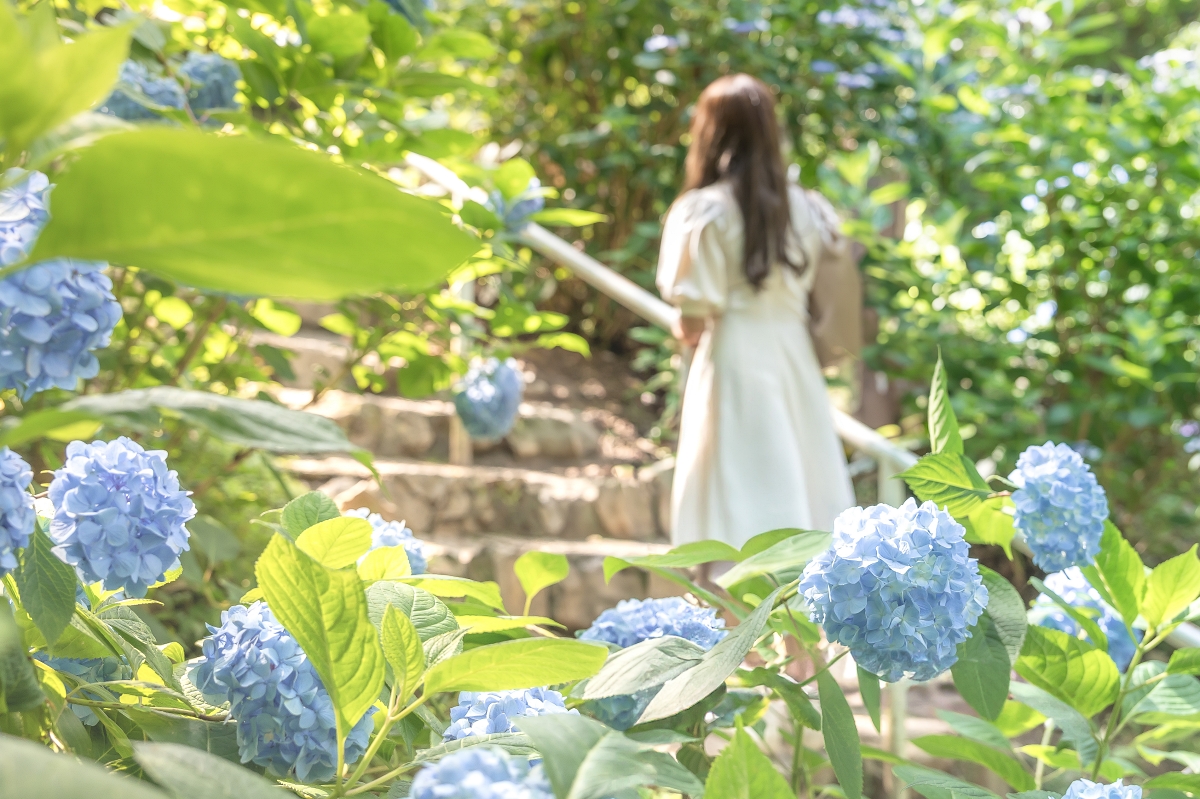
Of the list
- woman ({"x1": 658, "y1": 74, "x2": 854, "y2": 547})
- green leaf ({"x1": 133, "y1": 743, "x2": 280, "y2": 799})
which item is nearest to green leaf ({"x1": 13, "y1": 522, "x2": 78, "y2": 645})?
green leaf ({"x1": 133, "y1": 743, "x2": 280, "y2": 799})

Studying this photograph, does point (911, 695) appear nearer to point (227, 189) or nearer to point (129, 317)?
point (129, 317)

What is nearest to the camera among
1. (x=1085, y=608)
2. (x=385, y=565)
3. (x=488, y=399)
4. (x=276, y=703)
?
(x=276, y=703)

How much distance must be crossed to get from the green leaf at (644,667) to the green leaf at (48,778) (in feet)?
0.87

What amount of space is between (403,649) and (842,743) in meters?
0.24

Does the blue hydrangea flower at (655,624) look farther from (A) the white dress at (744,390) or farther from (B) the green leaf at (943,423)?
(A) the white dress at (744,390)

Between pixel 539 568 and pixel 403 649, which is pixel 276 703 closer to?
pixel 403 649

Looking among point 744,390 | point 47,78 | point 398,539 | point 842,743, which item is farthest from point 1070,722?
point 744,390

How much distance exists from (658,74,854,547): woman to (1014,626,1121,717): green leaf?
1.80 metres

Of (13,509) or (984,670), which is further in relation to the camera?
(984,670)

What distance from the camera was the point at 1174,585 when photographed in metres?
0.67

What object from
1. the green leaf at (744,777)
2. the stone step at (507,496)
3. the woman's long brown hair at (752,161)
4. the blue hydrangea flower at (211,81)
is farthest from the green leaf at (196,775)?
the stone step at (507,496)

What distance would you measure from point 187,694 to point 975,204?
3378mm

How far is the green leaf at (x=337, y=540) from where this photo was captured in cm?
47

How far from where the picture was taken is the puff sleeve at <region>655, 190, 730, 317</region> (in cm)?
251
